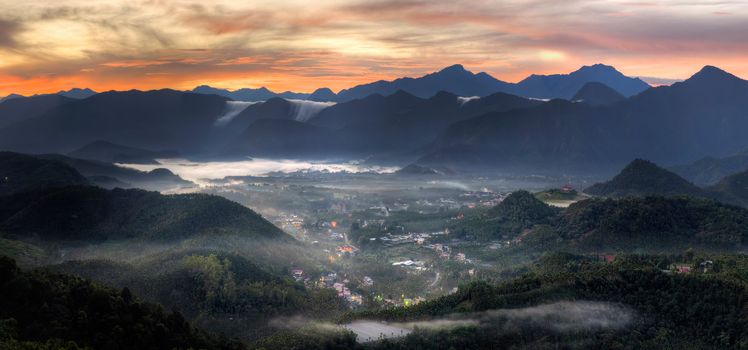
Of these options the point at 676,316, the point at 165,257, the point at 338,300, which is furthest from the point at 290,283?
the point at 676,316

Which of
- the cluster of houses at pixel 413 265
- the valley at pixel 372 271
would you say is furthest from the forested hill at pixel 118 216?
the cluster of houses at pixel 413 265

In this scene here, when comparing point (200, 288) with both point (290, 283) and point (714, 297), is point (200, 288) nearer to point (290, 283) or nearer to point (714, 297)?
point (290, 283)

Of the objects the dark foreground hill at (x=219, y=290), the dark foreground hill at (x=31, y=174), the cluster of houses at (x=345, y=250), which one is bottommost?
the cluster of houses at (x=345, y=250)

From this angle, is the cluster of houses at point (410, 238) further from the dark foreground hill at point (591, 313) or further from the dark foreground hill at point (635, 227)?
the dark foreground hill at point (591, 313)

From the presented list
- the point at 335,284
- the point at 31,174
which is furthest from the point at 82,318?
the point at 31,174

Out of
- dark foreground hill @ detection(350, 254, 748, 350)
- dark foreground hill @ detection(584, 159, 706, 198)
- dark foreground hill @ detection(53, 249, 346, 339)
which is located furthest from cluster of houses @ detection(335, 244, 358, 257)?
dark foreground hill @ detection(584, 159, 706, 198)
